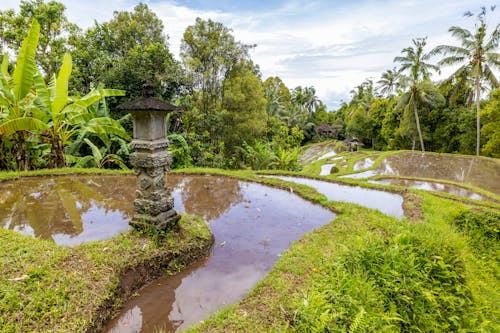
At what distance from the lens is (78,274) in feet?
10.1

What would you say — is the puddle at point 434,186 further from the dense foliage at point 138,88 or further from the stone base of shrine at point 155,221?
the stone base of shrine at point 155,221

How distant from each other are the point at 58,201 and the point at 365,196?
7.33 meters

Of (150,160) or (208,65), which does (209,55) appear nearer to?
(208,65)

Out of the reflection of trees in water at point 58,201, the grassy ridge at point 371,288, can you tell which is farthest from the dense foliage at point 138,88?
the grassy ridge at point 371,288

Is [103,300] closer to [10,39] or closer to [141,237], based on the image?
[141,237]

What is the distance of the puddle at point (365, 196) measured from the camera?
6.35m

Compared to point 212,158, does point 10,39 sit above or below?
above

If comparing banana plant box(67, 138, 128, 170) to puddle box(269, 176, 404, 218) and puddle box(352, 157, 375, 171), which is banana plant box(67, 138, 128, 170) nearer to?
puddle box(269, 176, 404, 218)

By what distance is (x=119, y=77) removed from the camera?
10531mm

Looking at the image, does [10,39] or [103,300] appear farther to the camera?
[10,39]

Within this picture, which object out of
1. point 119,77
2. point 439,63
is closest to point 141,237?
point 119,77

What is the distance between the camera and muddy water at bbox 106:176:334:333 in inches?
120

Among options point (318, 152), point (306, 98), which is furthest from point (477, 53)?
point (306, 98)

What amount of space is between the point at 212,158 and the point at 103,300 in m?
9.00
